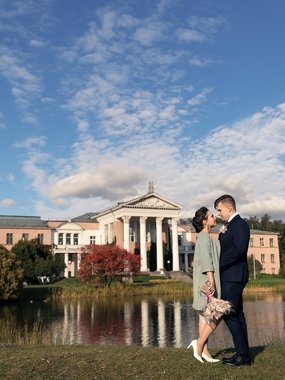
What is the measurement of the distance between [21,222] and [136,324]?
50.4 m

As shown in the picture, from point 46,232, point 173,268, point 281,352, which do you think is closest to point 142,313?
point 281,352

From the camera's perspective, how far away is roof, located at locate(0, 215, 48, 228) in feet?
221

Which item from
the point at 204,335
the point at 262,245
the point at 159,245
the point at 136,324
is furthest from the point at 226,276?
the point at 262,245

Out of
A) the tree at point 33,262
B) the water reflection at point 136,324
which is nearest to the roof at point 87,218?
the tree at point 33,262

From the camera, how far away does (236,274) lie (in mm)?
6641

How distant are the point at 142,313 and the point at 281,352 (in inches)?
784

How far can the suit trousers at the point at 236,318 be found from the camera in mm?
6461

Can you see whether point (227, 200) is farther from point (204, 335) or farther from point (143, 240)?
point (143, 240)

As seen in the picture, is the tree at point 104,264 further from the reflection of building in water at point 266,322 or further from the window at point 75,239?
the window at point 75,239

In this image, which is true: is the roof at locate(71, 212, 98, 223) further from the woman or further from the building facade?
the woman

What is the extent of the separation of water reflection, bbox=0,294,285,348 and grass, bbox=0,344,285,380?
6193 millimetres

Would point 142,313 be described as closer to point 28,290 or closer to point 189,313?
point 189,313

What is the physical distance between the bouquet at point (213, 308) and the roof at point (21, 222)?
6329 centimetres

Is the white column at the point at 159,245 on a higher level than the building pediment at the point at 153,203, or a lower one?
lower
